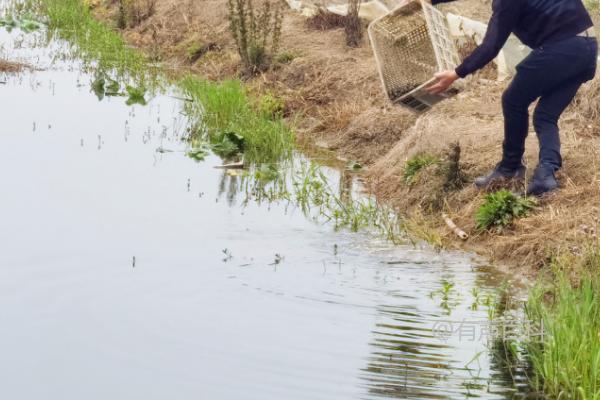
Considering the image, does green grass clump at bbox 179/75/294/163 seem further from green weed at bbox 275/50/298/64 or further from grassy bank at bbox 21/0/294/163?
green weed at bbox 275/50/298/64

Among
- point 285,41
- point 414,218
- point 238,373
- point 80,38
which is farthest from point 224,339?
point 80,38

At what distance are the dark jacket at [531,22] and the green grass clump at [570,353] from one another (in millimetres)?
2270

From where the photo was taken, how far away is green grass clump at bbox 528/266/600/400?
193 inches

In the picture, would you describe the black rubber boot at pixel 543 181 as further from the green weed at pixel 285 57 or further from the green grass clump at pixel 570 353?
the green weed at pixel 285 57

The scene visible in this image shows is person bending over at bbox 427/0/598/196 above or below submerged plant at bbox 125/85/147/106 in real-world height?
above

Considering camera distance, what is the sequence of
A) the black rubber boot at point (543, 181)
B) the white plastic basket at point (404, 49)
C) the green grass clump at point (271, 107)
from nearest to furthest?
the black rubber boot at point (543, 181) < the white plastic basket at point (404, 49) < the green grass clump at point (271, 107)

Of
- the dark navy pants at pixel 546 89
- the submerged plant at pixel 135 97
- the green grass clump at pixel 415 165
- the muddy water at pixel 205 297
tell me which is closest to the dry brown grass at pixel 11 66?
the submerged plant at pixel 135 97

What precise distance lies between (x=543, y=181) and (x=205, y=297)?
2.54 meters

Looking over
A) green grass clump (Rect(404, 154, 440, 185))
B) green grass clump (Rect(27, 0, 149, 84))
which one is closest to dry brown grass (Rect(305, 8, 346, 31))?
green grass clump (Rect(27, 0, 149, 84))

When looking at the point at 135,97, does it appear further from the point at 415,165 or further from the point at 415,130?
the point at 415,165

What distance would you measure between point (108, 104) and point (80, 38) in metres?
4.88

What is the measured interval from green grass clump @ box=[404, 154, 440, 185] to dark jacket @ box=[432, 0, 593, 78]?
1.49 m

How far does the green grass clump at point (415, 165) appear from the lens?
8.80m

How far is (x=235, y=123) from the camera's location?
1104cm
